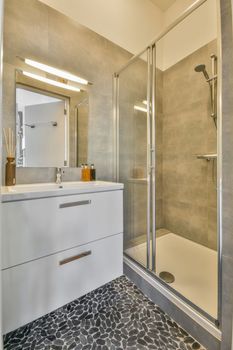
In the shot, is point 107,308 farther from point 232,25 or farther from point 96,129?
point 232,25

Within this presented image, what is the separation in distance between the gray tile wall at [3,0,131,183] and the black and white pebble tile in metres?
0.97

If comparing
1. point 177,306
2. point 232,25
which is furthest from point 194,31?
point 177,306

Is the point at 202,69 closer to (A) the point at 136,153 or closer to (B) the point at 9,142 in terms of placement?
(A) the point at 136,153

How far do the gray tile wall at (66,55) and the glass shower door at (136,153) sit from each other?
0.47ft

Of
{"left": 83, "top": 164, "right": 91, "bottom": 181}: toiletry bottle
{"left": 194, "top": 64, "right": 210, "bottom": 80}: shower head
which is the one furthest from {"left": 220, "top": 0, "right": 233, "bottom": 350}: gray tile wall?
{"left": 83, "top": 164, "right": 91, "bottom": 181}: toiletry bottle

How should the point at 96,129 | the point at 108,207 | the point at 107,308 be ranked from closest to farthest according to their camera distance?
the point at 107,308, the point at 108,207, the point at 96,129

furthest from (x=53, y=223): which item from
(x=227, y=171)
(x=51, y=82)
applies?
(x=51, y=82)

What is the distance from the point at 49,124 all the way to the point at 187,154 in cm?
144

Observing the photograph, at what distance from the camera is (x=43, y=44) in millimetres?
1411

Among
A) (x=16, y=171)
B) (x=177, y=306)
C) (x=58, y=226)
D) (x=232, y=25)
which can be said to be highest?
(x=232, y=25)

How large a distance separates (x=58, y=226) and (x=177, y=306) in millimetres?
891

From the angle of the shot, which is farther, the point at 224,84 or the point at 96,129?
the point at 96,129

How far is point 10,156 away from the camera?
4.15 feet

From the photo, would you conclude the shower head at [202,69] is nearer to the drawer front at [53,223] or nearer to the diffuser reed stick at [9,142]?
the drawer front at [53,223]
